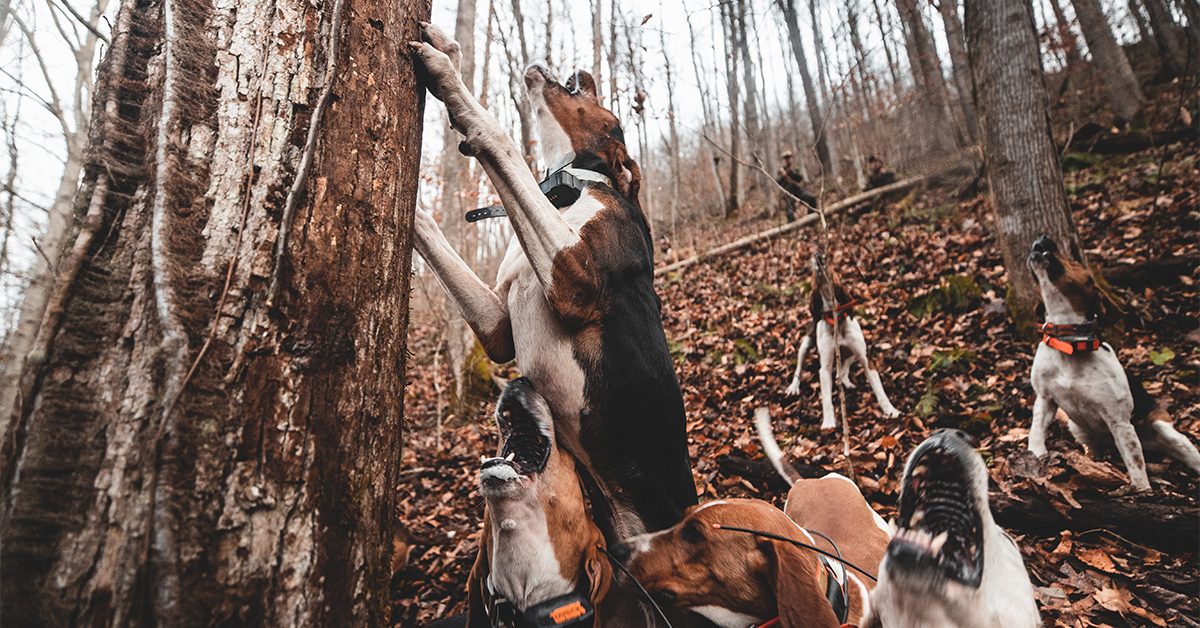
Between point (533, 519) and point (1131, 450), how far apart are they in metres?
4.68

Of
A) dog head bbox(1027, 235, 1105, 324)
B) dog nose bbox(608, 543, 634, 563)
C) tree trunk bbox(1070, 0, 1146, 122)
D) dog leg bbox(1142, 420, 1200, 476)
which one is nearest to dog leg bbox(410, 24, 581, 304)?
dog nose bbox(608, 543, 634, 563)

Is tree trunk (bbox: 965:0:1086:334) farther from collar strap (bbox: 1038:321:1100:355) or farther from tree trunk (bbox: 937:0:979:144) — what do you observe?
tree trunk (bbox: 937:0:979:144)

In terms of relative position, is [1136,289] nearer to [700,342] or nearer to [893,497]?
Answer: [893,497]

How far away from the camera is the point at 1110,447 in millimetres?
4438

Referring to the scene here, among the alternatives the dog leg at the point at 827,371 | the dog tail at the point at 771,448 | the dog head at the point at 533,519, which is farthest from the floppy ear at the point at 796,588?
the dog leg at the point at 827,371

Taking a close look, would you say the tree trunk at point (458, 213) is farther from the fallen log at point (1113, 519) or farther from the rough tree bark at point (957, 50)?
the rough tree bark at point (957, 50)

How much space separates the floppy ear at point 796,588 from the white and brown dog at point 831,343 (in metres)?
4.06

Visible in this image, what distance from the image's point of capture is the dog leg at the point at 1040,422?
4.39 meters

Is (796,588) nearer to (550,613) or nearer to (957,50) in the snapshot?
(550,613)

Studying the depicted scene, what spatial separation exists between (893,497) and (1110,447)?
2001mm

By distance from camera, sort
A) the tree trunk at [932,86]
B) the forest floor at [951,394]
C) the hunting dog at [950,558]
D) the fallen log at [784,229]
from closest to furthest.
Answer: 1. the hunting dog at [950,558]
2. the forest floor at [951,394]
3. the fallen log at [784,229]
4. the tree trunk at [932,86]

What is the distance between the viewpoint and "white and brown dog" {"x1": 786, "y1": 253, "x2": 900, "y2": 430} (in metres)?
6.14

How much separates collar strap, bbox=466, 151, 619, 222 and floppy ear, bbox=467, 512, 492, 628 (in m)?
1.44

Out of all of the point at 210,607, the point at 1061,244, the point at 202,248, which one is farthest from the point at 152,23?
the point at 1061,244
